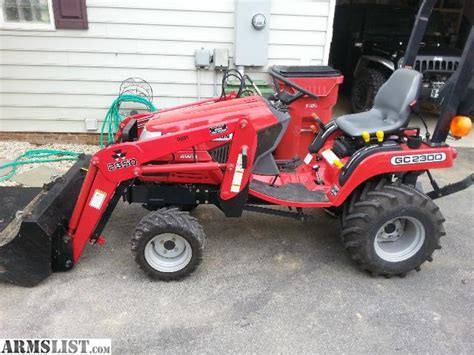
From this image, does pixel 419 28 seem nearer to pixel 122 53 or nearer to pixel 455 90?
pixel 455 90

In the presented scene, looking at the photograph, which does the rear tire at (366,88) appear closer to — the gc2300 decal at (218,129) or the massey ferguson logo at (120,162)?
the gc2300 decal at (218,129)

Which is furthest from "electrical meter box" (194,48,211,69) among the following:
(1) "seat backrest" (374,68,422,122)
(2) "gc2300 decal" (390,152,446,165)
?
(2) "gc2300 decal" (390,152,446,165)

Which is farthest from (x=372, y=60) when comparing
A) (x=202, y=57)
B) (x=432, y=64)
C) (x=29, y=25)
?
(x=29, y=25)

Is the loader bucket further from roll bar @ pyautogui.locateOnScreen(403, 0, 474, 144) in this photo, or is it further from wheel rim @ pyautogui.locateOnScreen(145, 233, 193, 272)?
roll bar @ pyautogui.locateOnScreen(403, 0, 474, 144)

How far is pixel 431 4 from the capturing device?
316cm

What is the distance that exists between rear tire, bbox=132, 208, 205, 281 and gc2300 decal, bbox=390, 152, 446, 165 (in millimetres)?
1407

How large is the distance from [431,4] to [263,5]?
2.23m

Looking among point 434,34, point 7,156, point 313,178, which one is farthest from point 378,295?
point 434,34

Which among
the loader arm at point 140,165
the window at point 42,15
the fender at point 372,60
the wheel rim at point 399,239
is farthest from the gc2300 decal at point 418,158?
the fender at point 372,60

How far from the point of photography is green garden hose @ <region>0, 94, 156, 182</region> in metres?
4.73

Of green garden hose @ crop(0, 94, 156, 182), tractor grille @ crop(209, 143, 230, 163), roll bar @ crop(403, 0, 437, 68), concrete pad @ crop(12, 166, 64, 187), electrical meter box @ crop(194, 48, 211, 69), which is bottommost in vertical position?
concrete pad @ crop(12, 166, 64, 187)

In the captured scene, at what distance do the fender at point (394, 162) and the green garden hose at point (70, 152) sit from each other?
3.16 m

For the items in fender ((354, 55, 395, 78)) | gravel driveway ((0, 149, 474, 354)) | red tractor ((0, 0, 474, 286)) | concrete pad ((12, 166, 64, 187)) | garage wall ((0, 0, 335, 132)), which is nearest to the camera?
gravel driveway ((0, 149, 474, 354))

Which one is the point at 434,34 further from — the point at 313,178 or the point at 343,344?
the point at 343,344
